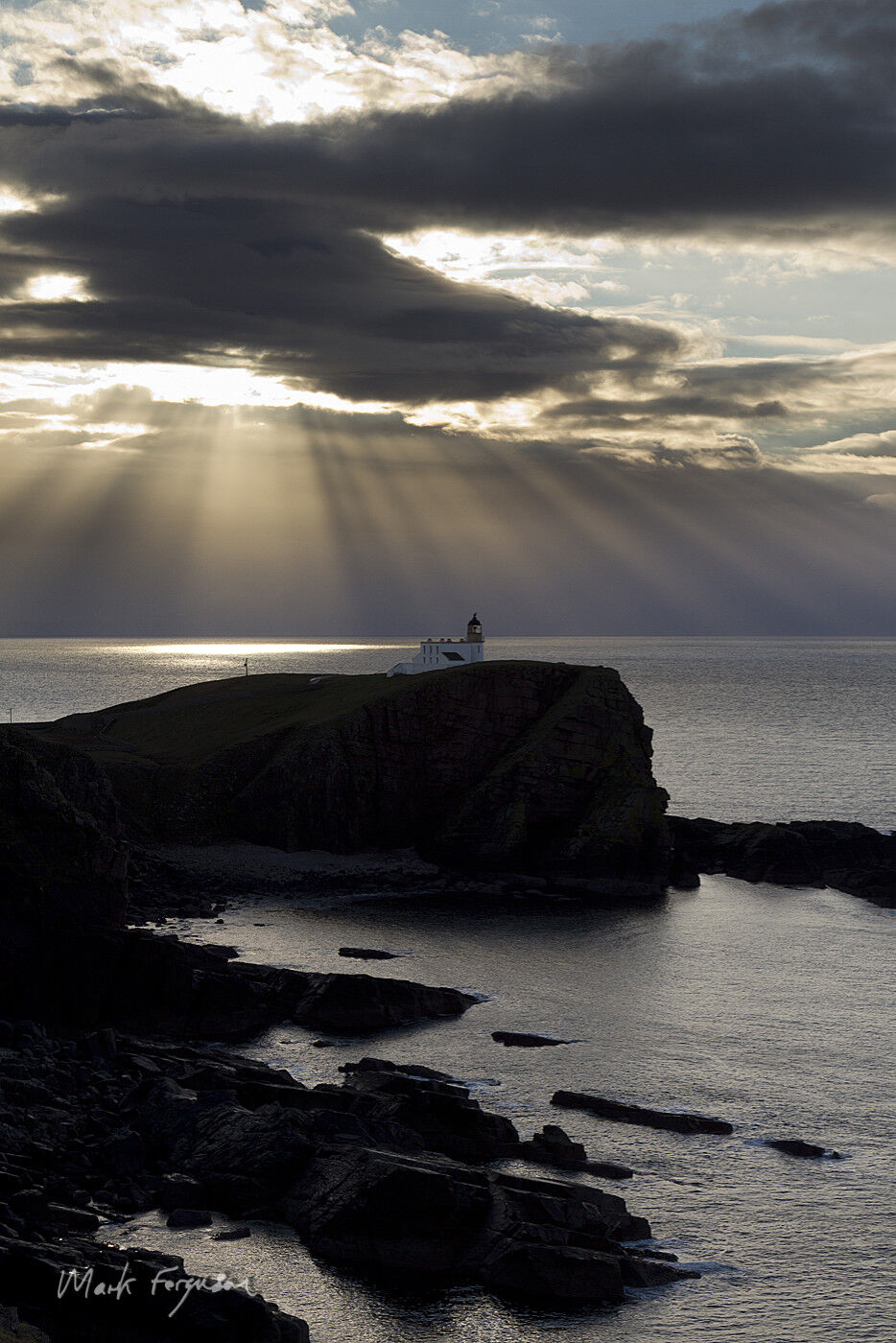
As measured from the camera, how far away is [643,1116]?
4084cm

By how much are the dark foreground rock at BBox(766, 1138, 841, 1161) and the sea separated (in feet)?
1.49

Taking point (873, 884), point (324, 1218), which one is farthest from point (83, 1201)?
point (873, 884)

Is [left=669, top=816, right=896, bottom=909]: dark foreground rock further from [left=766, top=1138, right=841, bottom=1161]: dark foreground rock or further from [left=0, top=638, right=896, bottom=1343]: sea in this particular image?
[left=766, top=1138, right=841, bottom=1161]: dark foreground rock

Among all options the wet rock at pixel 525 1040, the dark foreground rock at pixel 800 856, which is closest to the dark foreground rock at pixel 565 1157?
the wet rock at pixel 525 1040

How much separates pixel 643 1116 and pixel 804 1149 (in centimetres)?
559

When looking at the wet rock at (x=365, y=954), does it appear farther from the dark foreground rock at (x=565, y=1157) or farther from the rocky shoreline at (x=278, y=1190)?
the dark foreground rock at (x=565, y=1157)

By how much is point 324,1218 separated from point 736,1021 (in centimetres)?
2779

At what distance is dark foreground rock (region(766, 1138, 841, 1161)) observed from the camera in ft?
125

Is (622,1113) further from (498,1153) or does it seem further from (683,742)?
(683,742)

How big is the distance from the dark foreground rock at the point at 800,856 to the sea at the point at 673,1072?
3.12 metres

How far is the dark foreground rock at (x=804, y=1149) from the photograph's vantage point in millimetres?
Result: 38006

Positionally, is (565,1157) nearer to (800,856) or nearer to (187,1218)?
(187,1218)

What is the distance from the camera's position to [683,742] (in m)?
188
